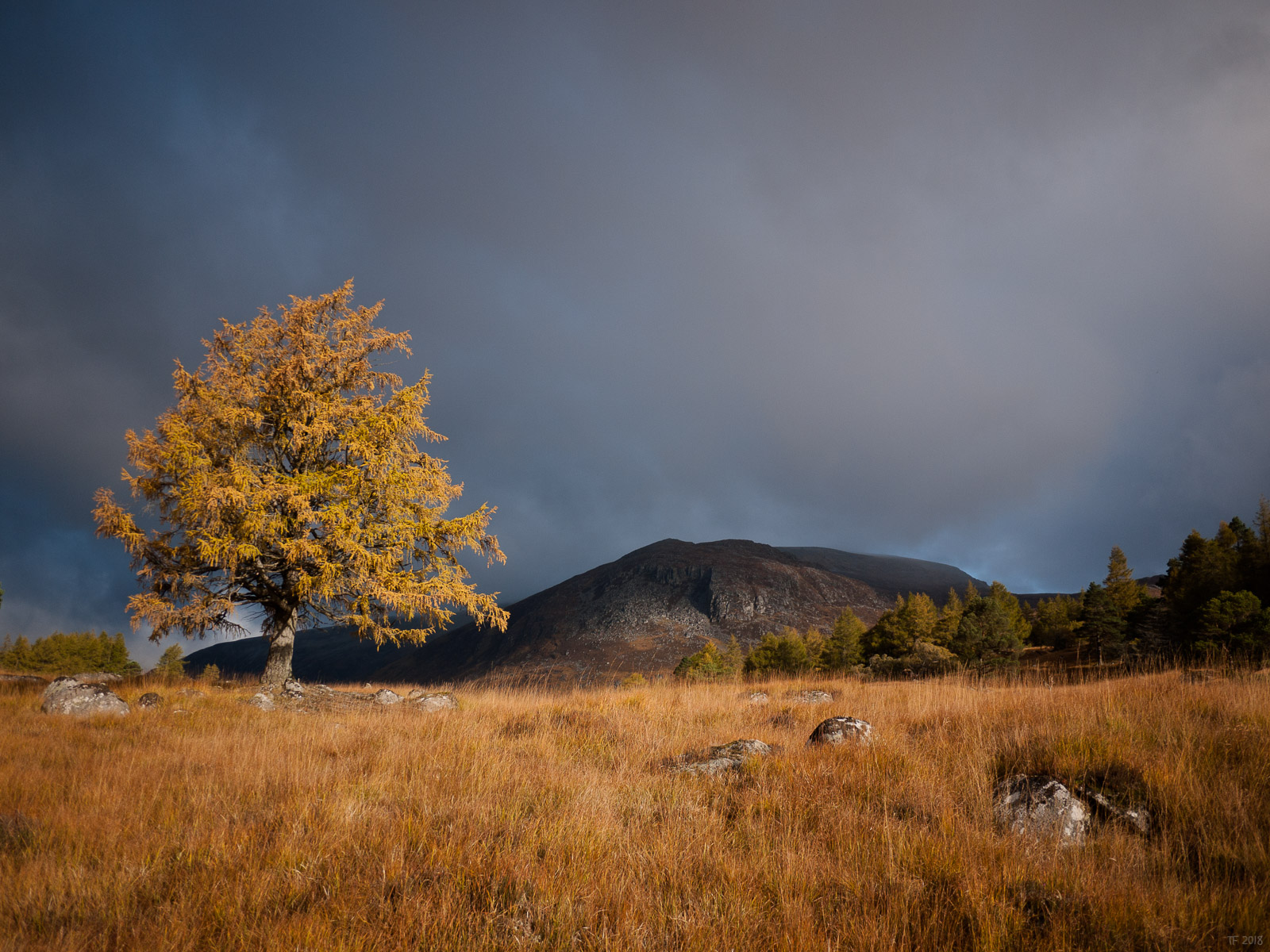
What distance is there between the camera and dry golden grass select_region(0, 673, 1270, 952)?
2467 mm

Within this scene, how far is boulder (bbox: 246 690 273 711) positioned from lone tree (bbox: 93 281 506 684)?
93.8 inches

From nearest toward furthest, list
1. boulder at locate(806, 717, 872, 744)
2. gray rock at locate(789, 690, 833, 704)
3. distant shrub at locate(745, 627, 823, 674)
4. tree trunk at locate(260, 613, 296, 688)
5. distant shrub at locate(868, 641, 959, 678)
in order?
boulder at locate(806, 717, 872, 744), gray rock at locate(789, 690, 833, 704), tree trunk at locate(260, 613, 296, 688), distant shrub at locate(868, 641, 959, 678), distant shrub at locate(745, 627, 823, 674)

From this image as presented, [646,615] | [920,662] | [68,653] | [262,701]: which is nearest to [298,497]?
[262,701]

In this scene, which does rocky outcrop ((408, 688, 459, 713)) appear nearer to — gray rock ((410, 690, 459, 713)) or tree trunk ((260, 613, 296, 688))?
gray rock ((410, 690, 459, 713))

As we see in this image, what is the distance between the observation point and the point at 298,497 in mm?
12016

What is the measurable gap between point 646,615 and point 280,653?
475 ft

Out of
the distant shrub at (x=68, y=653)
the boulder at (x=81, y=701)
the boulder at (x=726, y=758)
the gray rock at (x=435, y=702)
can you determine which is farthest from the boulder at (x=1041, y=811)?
the distant shrub at (x=68, y=653)

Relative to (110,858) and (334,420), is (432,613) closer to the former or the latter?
(334,420)

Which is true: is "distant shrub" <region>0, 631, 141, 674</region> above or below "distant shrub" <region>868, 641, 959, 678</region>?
below

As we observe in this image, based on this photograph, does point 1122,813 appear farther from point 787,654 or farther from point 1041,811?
point 787,654

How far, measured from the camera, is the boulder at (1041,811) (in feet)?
11.2

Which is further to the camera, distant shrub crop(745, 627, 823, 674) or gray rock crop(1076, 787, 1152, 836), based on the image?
distant shrub crop(745, 627, 823, 674)

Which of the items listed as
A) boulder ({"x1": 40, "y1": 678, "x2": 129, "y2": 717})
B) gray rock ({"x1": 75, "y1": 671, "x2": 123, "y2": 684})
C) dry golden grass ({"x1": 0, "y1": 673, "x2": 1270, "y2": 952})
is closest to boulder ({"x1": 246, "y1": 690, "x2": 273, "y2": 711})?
boulder ({"x1": 40, "y1": 678, "x2": 129, "y2": 717})

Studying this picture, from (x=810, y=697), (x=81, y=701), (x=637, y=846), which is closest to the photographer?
(x=637, y=846)
